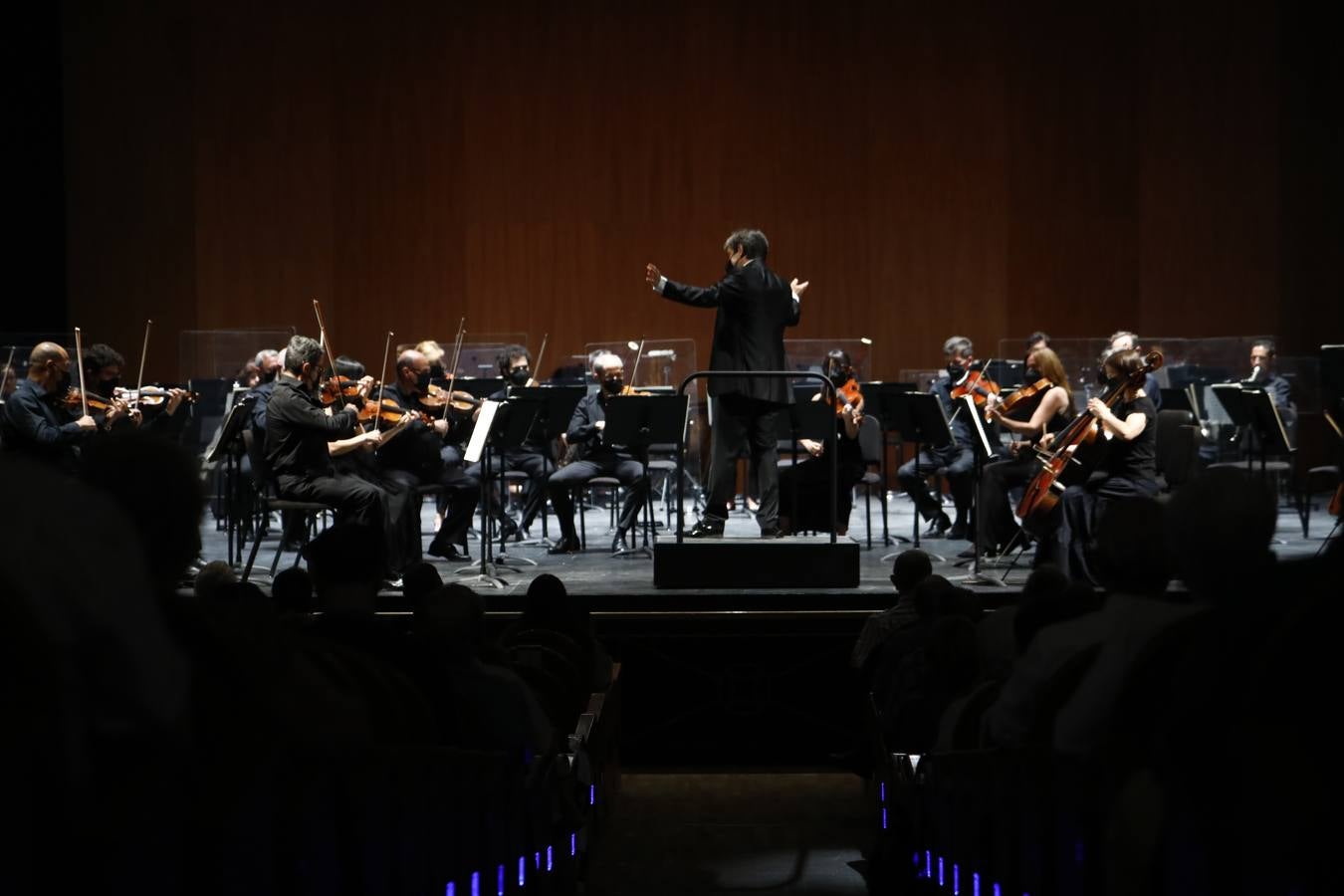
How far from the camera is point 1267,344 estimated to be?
400 inches

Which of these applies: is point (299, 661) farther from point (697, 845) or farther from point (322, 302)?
point (322, 302)

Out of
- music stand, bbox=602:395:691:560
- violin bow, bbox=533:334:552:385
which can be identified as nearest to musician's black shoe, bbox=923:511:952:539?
music stand, bbox=602:395:691:560

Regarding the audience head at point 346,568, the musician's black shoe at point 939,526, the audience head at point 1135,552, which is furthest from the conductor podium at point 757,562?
the audience head at point 1135,552

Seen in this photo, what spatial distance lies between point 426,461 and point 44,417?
1939 mm

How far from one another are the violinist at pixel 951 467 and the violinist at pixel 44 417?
4.50m

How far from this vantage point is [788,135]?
12.0 m

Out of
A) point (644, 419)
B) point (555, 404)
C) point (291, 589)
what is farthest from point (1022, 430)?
point (291, 589)

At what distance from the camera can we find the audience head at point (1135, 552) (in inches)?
103

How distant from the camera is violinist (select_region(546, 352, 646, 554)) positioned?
8.02 meters

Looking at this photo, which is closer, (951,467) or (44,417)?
(44,417)

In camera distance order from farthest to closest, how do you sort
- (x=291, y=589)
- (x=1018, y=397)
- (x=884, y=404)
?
1. (x=884, y=404)
2. (x=1018, y=397)
3. (x=291, y=589)

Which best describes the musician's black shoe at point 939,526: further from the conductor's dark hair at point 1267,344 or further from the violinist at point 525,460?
the conductor's dark hair at point 1267,344

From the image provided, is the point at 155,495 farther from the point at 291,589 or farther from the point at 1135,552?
the point at 291,589

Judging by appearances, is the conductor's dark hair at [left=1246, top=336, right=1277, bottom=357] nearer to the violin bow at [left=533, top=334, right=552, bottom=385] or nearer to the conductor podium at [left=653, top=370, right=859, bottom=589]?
the conductor podium at [left=653, top=370, right=859, bottom=589]
